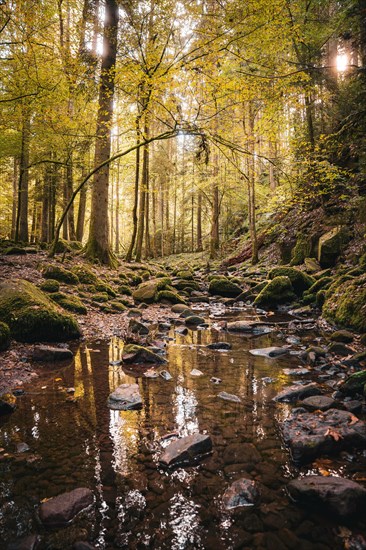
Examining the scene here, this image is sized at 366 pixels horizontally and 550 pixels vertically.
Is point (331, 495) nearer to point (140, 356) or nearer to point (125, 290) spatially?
point (140, 356)

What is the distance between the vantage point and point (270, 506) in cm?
231

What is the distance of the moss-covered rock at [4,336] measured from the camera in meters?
5.15

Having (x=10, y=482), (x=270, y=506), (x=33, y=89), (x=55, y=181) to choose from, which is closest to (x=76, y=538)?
(x=10, y=482)

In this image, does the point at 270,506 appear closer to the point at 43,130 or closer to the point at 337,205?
the point at 337,205

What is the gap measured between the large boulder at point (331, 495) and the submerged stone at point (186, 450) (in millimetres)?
849

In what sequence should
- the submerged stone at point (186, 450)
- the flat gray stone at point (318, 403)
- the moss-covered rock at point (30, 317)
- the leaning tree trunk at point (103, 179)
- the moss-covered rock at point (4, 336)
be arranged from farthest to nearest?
the leaning tree trunk at point (103, 179) < the moss-covered rock at point (30, 317) < the moss-covered rock at point (4, 336) < the flat gray stone at point (318, 403) < the submerged stone at point (186, 450)

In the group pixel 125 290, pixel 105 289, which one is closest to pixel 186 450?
pixel 105 289

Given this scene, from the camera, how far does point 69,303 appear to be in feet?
25.8

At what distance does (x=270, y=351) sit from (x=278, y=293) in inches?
201

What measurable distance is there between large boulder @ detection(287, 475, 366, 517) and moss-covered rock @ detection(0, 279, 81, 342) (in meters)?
4.99

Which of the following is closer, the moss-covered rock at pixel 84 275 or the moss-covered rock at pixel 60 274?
the moss-covered rock at pixel 60 274

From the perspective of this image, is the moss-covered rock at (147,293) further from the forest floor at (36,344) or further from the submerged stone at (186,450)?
the submerged stone at (186,450)

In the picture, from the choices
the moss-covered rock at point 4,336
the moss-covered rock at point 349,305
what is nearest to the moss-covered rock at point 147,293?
the moss-covered rock at point 349,305

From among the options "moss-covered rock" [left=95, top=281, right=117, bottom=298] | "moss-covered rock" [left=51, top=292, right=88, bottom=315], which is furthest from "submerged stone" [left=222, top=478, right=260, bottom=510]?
"moss-covered rock" [left=95, top=281, right=117, bottom=298]
